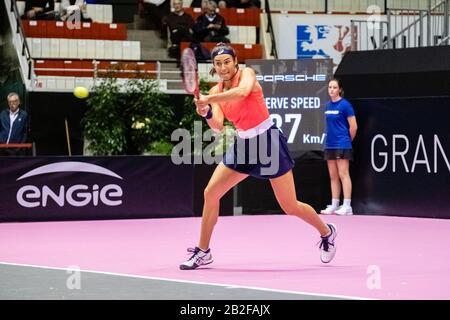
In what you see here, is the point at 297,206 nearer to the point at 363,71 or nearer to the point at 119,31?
the point at 363,71

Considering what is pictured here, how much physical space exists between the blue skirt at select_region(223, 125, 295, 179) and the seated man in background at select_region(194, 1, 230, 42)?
44.7 feet

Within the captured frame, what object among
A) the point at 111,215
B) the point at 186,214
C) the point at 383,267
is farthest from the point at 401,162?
the point at 383,267

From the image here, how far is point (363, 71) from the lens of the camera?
17.2 m

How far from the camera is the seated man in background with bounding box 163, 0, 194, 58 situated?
2291cm

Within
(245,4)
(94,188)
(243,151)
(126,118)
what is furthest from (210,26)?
(243,151)

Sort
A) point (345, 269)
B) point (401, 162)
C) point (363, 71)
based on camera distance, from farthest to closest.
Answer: point (363, 71) → point (401, 162) → point (345, 269)

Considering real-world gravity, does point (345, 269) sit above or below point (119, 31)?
below

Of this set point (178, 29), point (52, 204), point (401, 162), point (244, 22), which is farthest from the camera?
point (244, 22)

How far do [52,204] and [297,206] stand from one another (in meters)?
6.09

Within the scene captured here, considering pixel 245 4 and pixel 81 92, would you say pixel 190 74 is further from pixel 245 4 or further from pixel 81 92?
pixel 245 4

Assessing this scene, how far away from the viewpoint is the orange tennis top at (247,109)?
9.45 m

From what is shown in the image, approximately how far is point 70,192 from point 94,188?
0.35 m

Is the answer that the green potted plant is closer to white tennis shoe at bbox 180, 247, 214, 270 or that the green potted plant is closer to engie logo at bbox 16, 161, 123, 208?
engie logo at bbox 16, 161, 123, 208

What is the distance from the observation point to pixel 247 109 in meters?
9.47
